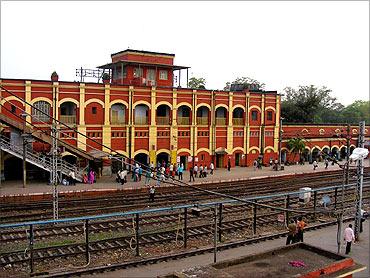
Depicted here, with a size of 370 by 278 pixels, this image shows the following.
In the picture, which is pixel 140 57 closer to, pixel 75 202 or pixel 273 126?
pixel 273 126

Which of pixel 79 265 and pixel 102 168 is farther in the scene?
pixel 102 168

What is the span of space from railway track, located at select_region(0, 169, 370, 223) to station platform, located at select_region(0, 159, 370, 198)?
151 centimetres

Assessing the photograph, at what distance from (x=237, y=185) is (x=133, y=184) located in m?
7.74

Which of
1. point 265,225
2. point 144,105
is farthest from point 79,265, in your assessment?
point 144,105

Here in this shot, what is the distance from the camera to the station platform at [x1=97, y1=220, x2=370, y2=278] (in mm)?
13062

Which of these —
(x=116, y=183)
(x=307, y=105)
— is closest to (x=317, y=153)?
(x=307, y=105)

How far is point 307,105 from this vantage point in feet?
208

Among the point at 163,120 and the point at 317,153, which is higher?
the point at 163,120

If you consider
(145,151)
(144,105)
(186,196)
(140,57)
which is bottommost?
(186,196)

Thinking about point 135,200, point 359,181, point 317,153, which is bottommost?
point 135,200

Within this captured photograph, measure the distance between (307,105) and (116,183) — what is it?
4125 cm

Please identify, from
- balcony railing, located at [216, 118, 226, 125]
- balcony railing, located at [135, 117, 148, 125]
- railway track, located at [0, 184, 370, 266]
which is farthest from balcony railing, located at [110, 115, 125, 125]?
railway track, located at [0, 184, 370, 266]

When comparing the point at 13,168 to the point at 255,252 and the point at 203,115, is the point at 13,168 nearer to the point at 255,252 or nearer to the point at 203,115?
the point at 203,115

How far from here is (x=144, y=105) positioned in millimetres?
36844
